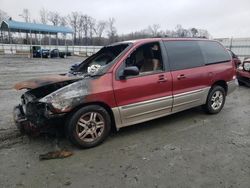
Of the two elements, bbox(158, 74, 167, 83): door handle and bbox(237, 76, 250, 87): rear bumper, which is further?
bbox(237, 76, 250, 87): rear bumper

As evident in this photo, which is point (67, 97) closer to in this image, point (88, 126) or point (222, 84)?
point (88, 126)

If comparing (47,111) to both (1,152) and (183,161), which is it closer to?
(1,152)

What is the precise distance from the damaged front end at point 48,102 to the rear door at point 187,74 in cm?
197

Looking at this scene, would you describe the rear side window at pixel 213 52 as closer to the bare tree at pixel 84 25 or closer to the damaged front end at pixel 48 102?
the damaged front end at pixel 48 102

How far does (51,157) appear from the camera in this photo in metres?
3.72

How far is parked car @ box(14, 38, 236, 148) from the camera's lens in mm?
3826

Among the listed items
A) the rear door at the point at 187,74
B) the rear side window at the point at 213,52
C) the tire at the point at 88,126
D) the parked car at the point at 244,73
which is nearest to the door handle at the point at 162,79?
the rear door at the point at 187,74

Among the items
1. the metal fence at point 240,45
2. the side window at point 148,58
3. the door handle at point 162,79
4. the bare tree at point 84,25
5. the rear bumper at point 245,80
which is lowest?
the rear bumper at point 245,80

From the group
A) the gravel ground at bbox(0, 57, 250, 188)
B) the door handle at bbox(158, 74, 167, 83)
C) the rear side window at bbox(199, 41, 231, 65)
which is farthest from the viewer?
the rear side window at bbox(199, 41, 231, 65)

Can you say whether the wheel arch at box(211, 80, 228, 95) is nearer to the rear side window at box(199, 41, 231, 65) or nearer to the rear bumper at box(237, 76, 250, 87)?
the rear side window at box(199, 41, 231, 65)

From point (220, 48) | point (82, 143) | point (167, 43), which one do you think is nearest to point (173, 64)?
point (167, 43)

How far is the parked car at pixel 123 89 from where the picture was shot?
383 cm

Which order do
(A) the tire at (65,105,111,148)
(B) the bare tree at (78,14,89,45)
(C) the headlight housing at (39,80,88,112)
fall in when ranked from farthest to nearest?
(B) the bare tree at (78,14,89,45), (A) the tire at (65,105,111,148), (C) the headlight housing at (39,80,88,112)

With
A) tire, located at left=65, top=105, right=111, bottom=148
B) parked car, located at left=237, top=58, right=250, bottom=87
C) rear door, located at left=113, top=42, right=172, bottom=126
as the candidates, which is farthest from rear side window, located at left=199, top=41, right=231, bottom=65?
parked car, located at left=237, top=58, right=250, bottom=87
